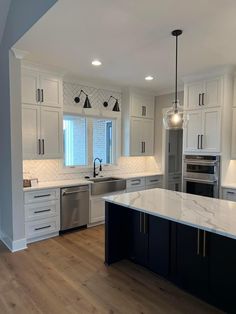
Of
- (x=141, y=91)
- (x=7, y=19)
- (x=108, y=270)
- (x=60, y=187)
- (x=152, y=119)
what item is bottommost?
(x=108, y=270)

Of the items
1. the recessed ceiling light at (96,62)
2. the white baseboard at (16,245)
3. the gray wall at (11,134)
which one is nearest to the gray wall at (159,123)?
the recessed ceiling light at (96,62)

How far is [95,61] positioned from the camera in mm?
3654

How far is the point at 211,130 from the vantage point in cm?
424

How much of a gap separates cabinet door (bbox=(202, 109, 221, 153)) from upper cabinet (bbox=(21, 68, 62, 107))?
8.55 feet

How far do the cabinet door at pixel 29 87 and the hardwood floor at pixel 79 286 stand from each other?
2.29 metres

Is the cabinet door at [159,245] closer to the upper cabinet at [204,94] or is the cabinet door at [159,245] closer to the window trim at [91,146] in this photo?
the window trim at [91,146]

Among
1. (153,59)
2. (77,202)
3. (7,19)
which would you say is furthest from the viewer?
(77,202)

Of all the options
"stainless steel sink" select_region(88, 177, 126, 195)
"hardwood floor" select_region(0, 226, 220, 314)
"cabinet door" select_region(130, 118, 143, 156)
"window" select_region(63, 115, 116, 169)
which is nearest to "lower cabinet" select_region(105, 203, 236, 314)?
"hardwood floor" select_region(0, 226, 220, 314)

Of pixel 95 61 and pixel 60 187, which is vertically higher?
pixel 95 61

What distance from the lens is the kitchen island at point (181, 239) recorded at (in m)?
2.11

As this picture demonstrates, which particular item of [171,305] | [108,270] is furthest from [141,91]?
[171,305]

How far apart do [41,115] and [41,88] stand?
44 cm

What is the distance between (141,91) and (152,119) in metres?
0.72

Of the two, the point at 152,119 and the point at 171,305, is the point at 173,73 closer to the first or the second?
the point at 152,119
